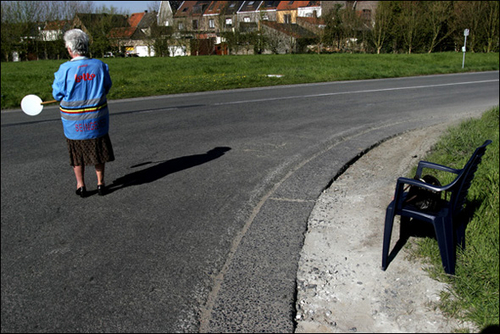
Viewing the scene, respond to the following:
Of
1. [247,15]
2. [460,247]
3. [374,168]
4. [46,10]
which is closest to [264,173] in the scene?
[374,168]

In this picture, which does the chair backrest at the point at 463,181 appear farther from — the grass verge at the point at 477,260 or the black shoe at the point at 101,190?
the black shoe at the point at 101,190

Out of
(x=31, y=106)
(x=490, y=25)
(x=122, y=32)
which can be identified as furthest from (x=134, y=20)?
(x=31, y=106)

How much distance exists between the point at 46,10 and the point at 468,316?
170 feet

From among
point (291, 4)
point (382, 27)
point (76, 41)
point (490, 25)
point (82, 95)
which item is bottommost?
point (82, 95)

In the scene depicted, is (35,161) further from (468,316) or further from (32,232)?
(468,316)

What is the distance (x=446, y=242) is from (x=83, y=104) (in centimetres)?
380

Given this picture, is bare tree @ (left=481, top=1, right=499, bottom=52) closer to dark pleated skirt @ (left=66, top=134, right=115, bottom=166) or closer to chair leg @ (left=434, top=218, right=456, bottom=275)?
dark pleated skirt @ (left=66, top=134, right=115, bottom=166)

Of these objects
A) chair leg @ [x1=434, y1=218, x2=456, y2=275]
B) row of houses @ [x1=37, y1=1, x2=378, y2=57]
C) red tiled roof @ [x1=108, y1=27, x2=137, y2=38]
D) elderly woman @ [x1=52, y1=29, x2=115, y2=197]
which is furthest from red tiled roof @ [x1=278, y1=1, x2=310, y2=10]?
chair leg @ [x1=434, y1=218, x2=456, y2=275]

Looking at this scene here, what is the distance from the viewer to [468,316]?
2.64m

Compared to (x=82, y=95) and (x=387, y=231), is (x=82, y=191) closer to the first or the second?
(x=82, y=95)

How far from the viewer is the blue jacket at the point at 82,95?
471cm

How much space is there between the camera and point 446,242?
2.99 meters

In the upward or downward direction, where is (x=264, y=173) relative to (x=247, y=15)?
downward

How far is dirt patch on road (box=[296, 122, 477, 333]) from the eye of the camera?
2689 millimetres
